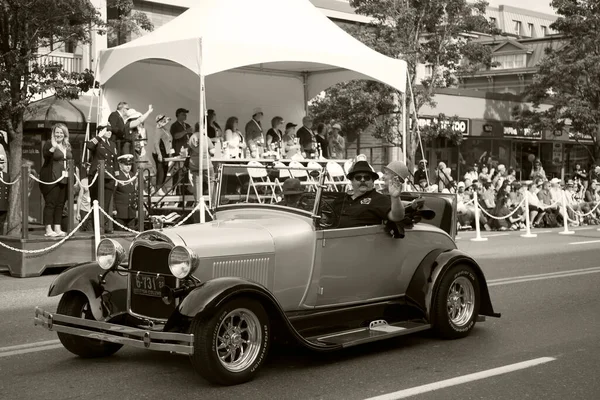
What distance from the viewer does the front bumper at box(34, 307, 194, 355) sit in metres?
5.63

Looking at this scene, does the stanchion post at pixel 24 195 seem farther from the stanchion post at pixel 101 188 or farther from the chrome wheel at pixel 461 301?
the chrome wheel at pixel 461 301

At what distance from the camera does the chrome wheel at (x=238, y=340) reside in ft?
19.4

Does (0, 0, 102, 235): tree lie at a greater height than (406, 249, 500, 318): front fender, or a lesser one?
greater

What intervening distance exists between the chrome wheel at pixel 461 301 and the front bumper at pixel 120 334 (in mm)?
2921

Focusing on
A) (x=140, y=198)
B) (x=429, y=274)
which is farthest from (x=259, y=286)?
(x=140, y=198)

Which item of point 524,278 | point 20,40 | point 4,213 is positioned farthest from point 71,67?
point 524,278

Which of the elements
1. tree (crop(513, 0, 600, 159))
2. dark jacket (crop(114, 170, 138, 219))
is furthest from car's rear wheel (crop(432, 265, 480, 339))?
tree (crop(513, 0, 600, 159))

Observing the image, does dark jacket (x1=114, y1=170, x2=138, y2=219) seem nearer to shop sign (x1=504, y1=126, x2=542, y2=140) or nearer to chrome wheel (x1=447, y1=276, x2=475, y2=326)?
chrome wheel (x1=447, y1=276, x2=475, y2=326)

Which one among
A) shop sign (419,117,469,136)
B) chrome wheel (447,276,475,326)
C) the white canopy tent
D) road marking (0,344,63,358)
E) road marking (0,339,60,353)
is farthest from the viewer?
shop sign (419,117,469,136)

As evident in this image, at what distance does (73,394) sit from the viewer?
5766 millimetres

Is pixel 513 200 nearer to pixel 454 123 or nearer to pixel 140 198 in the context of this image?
pixel 454 123

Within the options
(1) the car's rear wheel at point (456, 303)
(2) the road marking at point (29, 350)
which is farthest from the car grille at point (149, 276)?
(1) the car's rear wheel at point (456, 303)

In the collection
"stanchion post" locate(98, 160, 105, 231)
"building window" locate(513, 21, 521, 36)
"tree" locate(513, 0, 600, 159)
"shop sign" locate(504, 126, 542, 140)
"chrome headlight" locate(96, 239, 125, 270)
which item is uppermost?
"building window" locate(513, 21, 521, 36)

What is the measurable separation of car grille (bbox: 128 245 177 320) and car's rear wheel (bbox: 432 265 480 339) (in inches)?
98.2
